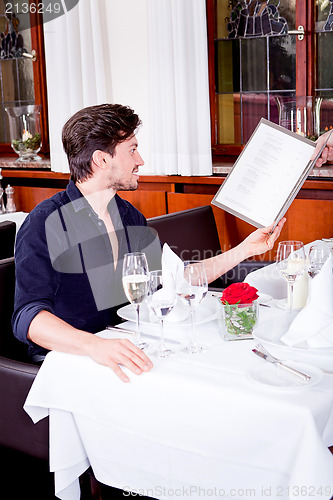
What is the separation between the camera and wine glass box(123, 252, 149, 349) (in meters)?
1.57

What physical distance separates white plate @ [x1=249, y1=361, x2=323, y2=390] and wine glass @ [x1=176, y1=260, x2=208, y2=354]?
199mm

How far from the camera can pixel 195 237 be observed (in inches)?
130

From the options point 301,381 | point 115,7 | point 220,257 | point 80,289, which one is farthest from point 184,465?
point 115,7

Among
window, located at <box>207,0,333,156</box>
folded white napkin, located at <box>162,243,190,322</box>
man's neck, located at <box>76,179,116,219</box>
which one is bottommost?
folded white napkin, located at <box>162,243,190,322</box>

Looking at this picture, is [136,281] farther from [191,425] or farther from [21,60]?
[21,60]

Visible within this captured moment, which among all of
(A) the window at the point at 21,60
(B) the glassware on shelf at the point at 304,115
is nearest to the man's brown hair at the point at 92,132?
(B) the glassware on shelf at the point at 304,115

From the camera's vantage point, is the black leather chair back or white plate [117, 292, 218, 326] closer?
white plate [117, 292, 218, 326]

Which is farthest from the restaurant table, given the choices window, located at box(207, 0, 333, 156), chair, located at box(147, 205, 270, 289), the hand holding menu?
window, located at box(207, 0, 333, 156)

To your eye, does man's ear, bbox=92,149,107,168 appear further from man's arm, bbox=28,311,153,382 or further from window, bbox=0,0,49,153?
window, bbox=0,0,49,153

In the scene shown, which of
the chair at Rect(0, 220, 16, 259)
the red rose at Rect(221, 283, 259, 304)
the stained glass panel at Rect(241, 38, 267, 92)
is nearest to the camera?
the red rose at Rect(221, 283, 259, 304)

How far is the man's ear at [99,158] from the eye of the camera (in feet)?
6.79

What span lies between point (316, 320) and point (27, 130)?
3.73 meters

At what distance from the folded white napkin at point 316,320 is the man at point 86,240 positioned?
1.60 feet

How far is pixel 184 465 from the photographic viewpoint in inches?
55.6
